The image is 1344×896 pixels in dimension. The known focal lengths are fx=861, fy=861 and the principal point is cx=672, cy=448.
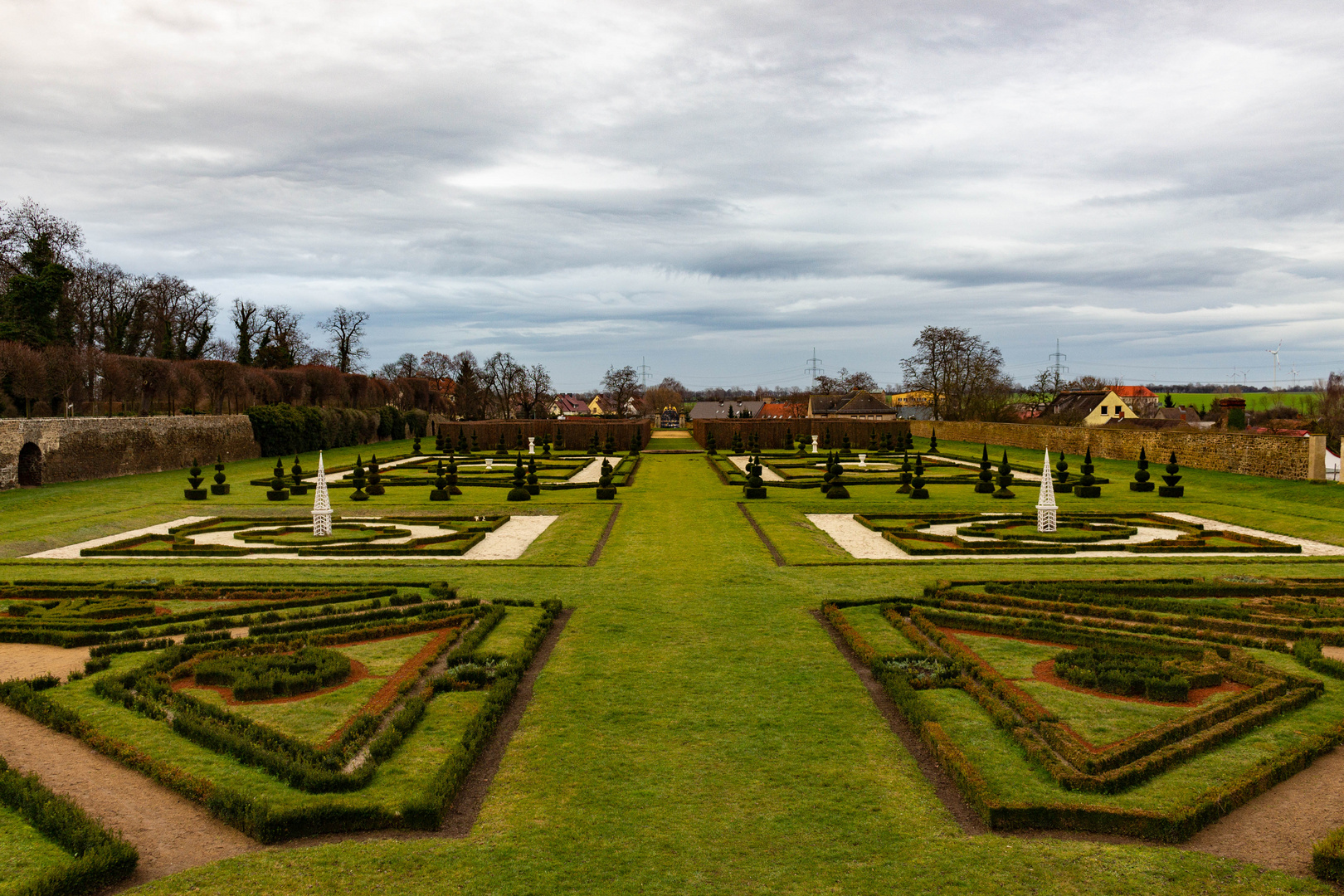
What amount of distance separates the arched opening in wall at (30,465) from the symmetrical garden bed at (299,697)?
24.8 meters

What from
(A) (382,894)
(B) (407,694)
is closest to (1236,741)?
(A) (382,894)

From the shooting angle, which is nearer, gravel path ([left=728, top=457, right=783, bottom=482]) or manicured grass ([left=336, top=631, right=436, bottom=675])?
manicured grass ([left=336, top=631, right=436, bottom=675])

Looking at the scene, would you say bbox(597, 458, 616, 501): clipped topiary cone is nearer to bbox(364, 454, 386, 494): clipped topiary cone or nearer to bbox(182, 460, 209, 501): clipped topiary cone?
bbox(364, 454, 386, 494): clipped topiary cone

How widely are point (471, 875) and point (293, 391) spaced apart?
68.2m

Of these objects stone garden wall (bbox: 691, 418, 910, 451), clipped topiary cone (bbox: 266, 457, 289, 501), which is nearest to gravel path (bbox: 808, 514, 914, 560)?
clipped topiary cone (bbox: 266, 457, 289, 501)

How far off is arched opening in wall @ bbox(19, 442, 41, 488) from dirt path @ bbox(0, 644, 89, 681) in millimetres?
27479

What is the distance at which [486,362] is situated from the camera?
333ft

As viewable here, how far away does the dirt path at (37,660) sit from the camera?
32.7ft

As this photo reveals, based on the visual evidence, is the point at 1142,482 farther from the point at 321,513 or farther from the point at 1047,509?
the point at 321,513

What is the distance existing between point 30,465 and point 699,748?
3610cm

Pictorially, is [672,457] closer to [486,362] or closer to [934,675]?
[934,675]

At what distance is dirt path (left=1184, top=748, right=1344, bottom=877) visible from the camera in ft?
19.3

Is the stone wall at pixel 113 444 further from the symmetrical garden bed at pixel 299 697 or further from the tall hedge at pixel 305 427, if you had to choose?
the symmetrical garden bed at pixel 299 697

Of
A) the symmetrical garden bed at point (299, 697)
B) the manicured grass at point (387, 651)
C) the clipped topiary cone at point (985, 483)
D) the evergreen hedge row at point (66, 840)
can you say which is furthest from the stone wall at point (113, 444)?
the clipped topiary cone at point (985, 483)
